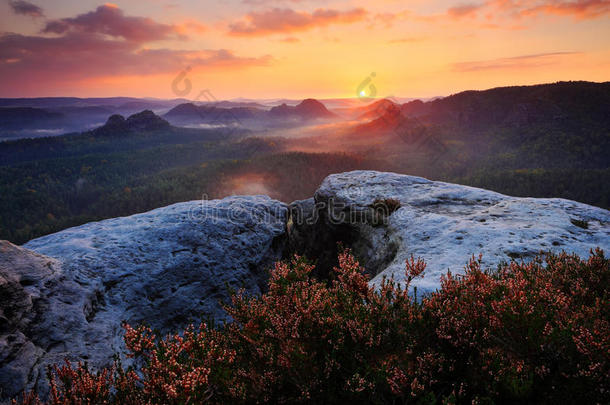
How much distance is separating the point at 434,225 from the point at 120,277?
340 inches

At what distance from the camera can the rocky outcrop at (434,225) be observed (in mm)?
6695

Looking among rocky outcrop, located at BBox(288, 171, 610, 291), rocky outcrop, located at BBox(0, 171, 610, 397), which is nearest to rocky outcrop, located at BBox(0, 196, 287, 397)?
rocky outcrop, located at BBox(0, 171, 610, 397)

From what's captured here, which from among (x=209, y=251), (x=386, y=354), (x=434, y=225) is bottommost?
(x=209, y=251)

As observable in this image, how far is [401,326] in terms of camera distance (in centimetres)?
351

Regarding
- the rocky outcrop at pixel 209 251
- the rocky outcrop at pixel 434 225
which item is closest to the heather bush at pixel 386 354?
the rocky outcrop at pixel 209 251

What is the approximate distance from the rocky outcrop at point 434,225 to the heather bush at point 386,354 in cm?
134

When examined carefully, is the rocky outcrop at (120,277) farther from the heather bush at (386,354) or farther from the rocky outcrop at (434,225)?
the rocky outcrop at (434,225)

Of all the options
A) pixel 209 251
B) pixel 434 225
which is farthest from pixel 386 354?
pixel 209 251

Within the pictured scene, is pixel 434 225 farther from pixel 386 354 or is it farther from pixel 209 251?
pixel 209 251

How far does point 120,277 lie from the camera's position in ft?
24.2

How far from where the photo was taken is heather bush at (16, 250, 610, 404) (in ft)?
8.93

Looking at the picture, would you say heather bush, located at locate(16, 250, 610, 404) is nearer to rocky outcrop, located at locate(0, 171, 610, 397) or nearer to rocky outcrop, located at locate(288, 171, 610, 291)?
rocky outcrop, located at locate(0, 171, 610, 397)

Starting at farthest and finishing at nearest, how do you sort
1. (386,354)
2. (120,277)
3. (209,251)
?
(209,251) → (120,277) → (386,354)

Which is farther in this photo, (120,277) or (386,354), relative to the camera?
(120,277)
